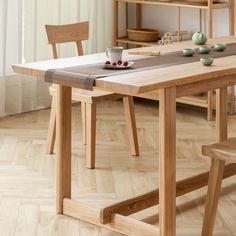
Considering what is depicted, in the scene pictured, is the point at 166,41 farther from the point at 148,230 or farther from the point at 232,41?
the point at 148,230

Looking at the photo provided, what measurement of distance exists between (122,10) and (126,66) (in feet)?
9.83

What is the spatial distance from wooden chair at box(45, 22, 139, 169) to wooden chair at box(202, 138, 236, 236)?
119 cm

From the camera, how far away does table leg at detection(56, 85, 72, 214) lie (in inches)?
138

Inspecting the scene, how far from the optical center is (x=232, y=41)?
429 cm

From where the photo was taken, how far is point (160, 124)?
10.1ft

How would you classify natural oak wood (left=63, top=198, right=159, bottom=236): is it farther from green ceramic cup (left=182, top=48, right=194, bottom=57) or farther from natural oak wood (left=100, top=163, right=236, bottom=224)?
green ceramic cup (left=182, top=48, right=194, bottom=57)

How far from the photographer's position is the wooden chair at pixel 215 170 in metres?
3.06

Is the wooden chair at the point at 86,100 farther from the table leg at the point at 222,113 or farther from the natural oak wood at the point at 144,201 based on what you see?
the natural oak wood at the point at 144,201

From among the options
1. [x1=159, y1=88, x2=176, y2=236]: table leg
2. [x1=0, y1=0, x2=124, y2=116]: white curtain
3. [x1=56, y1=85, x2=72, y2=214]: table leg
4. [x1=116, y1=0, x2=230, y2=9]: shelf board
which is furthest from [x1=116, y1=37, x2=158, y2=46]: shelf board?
[x1=159, y1=88, x2=176, y2=236]: table leg

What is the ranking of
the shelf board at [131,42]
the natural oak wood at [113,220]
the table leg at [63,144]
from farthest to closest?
the shelf board at [131,42]
the table leg at [63,144]
the natural oak wood at [113,220]

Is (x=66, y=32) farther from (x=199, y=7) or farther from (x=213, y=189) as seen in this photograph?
(x=213, y=189)

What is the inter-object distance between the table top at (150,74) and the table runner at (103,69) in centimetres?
4

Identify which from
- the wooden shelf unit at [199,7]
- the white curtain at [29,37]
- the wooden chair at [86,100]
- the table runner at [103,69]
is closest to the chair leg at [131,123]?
the wooden chair at [86,100]

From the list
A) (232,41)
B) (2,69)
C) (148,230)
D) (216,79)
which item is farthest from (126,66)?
(2,69)
